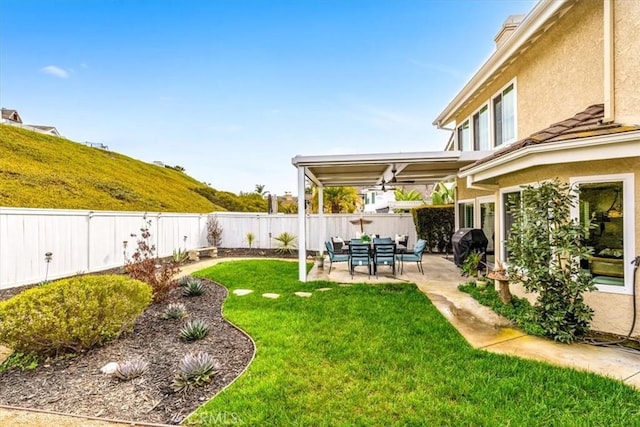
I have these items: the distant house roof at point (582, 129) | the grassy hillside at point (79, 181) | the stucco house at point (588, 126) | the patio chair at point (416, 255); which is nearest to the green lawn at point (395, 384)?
the stucco house at point (588, 126)

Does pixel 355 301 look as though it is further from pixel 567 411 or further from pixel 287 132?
pixel 287 132

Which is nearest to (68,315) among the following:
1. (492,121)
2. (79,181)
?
(492,121)

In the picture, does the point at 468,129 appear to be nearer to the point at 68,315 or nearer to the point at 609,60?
the point at 609,60

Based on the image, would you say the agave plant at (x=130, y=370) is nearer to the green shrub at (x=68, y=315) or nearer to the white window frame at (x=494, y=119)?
the green shrub at (x=68, y=315)

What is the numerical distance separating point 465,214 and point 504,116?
4663mm

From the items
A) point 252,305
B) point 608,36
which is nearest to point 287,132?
point 252,305

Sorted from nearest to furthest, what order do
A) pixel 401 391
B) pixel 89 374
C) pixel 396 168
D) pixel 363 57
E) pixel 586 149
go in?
1. pixel 401 391
2. pixel 89 374
3. pixel 586 149
4. pixel 396 168
5. pixel 363 57

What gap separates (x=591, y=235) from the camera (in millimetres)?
5629

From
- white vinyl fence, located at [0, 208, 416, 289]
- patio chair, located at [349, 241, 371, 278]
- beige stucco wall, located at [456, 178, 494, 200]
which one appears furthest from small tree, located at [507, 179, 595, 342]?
white vinyl fence, located at [0, 208, 416, 289]

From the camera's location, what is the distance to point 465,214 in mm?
13484

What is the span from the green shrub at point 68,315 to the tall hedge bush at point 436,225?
12772 millimetres

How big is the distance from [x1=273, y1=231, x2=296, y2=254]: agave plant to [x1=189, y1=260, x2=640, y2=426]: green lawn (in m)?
10.6

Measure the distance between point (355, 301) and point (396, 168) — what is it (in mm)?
4664

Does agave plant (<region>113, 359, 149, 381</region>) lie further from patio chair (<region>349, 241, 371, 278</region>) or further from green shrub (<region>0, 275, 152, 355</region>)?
patio chair (<region>349, 241, 371, 278</region>)
